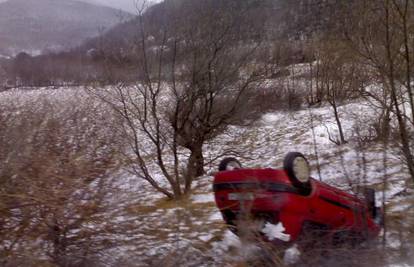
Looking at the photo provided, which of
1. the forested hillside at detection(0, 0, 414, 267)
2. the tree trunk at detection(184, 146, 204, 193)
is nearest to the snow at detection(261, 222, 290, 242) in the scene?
the forested hillside at detection(0, 0, 414, 267)

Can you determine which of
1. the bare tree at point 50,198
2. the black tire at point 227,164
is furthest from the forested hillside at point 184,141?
the black tire at point 227,164

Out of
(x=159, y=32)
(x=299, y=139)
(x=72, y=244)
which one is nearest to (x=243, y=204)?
(x=72, y=244)

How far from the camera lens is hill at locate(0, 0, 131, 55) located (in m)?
8.04

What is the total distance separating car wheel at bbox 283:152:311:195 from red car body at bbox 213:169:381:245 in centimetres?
4

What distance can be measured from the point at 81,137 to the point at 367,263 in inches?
130

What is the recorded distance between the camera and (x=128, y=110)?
26.6 ft

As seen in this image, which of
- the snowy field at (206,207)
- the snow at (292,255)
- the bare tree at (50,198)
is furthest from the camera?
the snowy field at (206,207)

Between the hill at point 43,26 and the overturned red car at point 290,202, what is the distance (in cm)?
503

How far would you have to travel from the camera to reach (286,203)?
11.8 feet

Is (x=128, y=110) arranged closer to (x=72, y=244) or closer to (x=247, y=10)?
(x=247, y=10)

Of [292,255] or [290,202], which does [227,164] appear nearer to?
[290,202]

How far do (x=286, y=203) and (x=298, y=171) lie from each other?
32 cm

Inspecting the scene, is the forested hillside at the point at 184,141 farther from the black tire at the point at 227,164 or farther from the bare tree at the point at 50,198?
the black tire at the point at 227,164

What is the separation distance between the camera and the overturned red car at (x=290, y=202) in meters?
3.63
